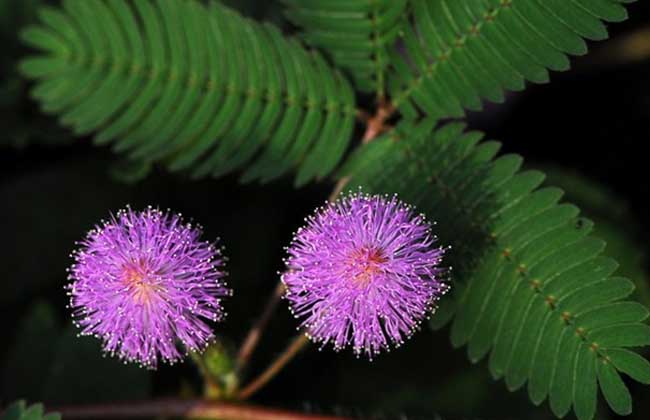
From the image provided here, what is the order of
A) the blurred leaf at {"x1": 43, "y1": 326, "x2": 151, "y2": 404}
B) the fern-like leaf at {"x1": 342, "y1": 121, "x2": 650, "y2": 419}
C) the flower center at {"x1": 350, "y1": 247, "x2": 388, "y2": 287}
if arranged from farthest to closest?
the blurred leaf at {"x1": 43, "y1": 326, "x2": 151, "y2": 404}, the fern-like leaf at {"x1": 342, "y1": 121, "x2": 650, "y2": 419}, the flower center at {"x1": 350, "y1": 247, "x2": 388, "y2": 287}

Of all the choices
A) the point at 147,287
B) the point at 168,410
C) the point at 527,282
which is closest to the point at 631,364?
the point at 527,282

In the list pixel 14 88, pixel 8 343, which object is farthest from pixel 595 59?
pixel 8 343

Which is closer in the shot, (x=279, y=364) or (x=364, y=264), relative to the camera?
(x=364, y=264)

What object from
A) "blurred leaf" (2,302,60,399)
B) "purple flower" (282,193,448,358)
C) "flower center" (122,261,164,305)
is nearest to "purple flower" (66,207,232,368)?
"flower center" (122,261,164,305)

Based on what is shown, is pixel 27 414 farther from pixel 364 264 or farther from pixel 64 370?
pixel 364 264

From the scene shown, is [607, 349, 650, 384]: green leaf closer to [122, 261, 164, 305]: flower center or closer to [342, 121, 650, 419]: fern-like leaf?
[342, 121, 650, 419]: fern-like leaf

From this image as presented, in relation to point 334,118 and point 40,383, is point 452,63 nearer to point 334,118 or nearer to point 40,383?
point 334,118
